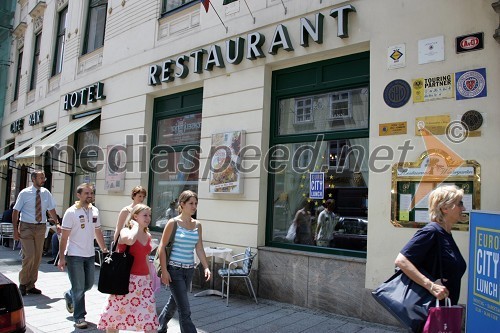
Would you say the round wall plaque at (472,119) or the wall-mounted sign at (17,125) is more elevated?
the wall-mounted sign at (17,125)

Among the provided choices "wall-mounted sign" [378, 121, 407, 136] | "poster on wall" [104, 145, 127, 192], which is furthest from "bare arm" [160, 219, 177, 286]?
"poster on wall" [104, 145, 127, 192]

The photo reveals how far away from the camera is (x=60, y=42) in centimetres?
1463

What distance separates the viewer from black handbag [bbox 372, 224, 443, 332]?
9.00ft

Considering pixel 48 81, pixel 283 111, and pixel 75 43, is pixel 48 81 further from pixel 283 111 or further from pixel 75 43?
pixel 283 111

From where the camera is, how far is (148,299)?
409 centimetres

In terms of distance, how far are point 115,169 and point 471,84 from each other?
8.00m

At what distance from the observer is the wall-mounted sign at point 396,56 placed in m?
5.64

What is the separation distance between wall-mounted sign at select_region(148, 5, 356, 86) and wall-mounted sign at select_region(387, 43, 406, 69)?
763 mm

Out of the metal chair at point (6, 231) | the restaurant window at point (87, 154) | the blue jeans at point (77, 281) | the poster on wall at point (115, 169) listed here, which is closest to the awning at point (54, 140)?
the restaurant window at point (87, 154)

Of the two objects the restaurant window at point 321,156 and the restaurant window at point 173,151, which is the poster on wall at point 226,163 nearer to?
the restaurant window at point 321,156

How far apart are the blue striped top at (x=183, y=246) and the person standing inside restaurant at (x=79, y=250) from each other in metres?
1.49

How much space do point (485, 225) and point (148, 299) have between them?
3217 mm

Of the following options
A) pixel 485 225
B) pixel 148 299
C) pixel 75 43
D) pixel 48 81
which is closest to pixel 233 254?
pixel 148 299

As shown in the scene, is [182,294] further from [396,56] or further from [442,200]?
[396,56]
